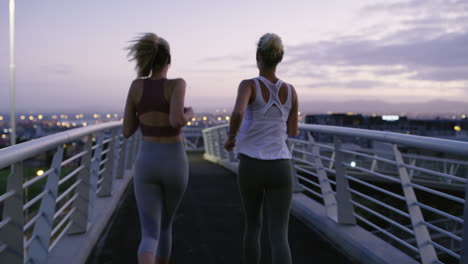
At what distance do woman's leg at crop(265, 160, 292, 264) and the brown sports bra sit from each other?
0.67 meters

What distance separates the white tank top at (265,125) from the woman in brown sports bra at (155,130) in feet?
1.18

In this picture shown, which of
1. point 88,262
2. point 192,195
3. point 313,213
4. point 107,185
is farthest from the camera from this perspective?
point 192,195

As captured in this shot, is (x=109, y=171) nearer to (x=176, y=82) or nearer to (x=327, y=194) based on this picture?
(x=327, y=194)

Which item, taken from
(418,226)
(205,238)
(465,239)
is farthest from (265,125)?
(205,238)

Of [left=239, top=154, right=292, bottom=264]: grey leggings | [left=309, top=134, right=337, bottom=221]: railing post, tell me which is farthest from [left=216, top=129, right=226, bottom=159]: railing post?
[left=239, top=154, right=292, bottom=264]: grey leggings

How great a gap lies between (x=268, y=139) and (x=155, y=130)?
2.20 ft

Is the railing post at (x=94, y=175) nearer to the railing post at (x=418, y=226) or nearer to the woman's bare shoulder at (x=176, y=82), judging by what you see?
the woman's bare shoulder at (x=176, y=82)

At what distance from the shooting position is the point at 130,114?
2.64 metres

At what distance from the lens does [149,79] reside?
2.57 metres

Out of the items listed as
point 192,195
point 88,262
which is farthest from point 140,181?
point 192,195

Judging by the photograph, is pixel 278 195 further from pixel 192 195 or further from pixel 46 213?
pixel 192 195

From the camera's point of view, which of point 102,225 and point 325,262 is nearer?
point 325,262

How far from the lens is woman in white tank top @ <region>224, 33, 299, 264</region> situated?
2611 mm

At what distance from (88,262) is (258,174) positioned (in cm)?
201
